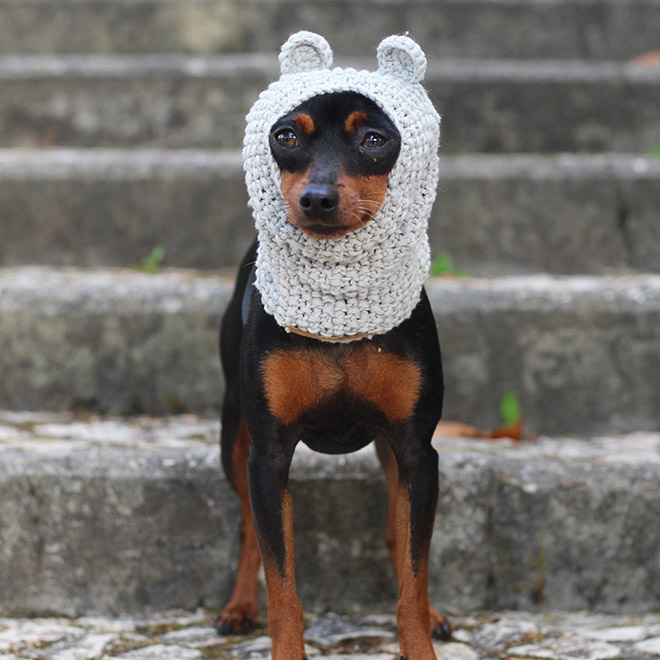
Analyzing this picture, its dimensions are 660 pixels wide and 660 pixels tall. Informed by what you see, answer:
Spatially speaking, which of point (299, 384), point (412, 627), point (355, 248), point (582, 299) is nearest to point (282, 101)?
point (355, 248)

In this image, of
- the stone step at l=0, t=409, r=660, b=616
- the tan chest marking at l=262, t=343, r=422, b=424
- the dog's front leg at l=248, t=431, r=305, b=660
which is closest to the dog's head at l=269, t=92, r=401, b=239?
the tan chest marking at l=262, t=343, r=422, b=424

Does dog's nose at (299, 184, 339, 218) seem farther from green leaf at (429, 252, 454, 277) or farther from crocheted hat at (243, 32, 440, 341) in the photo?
green leaf at (429, 252, 454, 277)

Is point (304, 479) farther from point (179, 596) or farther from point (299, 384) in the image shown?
point (299, 384)

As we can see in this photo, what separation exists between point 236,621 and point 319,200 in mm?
1321

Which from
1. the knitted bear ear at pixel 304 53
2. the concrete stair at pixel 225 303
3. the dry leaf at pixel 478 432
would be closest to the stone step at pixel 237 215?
the concrete stair at pixel 225 303

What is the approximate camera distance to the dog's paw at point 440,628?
8.90ft

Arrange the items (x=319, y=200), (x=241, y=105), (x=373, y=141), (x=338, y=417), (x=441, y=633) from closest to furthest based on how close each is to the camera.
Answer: (x=319, y=200), (x=373, y=141), (x=338, y=417), (x=441, y=633), (x=241, y=105)

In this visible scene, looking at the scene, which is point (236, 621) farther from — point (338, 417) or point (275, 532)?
point (338, 417)

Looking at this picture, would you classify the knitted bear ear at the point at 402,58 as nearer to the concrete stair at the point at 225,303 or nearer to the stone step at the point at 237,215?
the concrete stair at the point at 225,303

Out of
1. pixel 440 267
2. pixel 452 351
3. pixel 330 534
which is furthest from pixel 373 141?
pixel 440 267

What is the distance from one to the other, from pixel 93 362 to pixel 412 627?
5.65 feet

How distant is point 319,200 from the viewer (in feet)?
6.49

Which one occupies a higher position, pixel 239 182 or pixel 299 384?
pixel 239 182

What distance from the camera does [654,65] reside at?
17.6 ft
